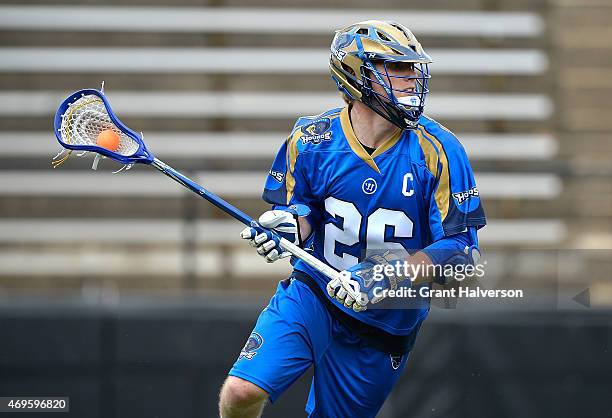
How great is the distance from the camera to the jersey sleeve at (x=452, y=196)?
4.61 m

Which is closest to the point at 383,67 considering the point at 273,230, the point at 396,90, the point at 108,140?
the point at 396,90

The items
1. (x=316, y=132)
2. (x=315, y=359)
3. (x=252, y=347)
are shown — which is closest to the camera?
(x=252, y=347)

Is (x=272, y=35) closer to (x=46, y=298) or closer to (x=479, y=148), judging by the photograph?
(x=479, y=148)

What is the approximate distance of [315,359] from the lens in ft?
15.5

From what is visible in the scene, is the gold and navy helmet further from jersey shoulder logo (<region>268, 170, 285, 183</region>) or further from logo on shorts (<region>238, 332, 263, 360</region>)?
logo on shorts (<region>238, 332, 263, 360</region>)

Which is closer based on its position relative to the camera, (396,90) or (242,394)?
(242,394)

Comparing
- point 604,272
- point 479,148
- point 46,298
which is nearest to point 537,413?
point 604,272

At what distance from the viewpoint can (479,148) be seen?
801 centimetres

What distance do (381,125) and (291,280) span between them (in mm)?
670

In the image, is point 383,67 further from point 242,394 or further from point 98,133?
point 242,394

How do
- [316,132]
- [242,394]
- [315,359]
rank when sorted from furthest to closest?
[316,132]
[315,359]
[242,394]

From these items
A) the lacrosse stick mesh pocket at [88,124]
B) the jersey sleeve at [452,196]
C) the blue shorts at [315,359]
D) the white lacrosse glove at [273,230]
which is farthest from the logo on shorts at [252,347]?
the lacrosse stick mesh pocket at [88,124]

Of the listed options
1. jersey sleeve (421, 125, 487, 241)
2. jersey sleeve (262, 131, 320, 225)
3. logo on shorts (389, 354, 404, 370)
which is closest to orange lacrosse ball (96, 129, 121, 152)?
jersey sleeve (262, 131, 320, 225)

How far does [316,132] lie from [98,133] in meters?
0.83
